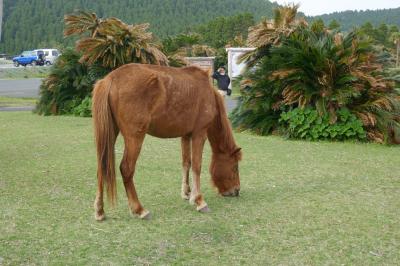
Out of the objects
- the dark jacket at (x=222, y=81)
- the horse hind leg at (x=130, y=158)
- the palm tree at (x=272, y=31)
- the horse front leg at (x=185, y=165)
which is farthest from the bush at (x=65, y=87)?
the horse hind leg at (x=130, y=158)

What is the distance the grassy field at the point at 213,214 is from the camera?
14.0 feet

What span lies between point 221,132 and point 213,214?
0.96 m

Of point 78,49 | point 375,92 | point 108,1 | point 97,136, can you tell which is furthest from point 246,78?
point 108,1

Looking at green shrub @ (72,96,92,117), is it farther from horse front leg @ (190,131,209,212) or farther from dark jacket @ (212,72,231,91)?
horse front leg @ (190,131,209,212)

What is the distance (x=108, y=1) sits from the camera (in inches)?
4508

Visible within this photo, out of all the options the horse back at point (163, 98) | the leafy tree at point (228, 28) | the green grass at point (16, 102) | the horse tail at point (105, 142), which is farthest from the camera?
the leafy tree at point (228, 28)

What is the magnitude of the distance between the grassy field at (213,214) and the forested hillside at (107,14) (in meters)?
78.5

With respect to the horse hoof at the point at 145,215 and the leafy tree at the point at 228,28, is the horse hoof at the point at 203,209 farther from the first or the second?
the leafy tree at the point at 228,28

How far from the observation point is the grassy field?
4270 millimetres

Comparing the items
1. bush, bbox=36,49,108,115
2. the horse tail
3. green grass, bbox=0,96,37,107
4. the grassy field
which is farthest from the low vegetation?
green grass, bbox=0,96,37,107

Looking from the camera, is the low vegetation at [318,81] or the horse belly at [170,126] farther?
the low vegetation at [318,81]

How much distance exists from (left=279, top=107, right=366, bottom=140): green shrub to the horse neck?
505 cm

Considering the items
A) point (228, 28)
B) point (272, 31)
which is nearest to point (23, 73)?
point (228, 28)

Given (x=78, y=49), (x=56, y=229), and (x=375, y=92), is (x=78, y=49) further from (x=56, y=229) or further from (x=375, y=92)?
(x=56, y=229)
